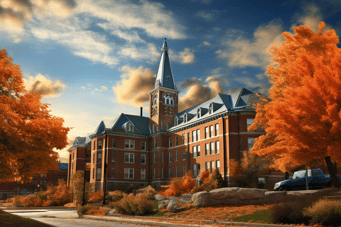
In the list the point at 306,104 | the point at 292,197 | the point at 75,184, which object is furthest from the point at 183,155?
the point at 306,104

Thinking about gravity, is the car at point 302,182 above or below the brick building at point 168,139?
below

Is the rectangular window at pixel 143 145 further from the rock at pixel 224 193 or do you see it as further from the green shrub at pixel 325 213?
the green shrub at pixel 325 213

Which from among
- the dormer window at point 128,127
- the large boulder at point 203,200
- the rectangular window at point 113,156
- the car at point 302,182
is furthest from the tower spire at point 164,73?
the large boulder at point 203,200

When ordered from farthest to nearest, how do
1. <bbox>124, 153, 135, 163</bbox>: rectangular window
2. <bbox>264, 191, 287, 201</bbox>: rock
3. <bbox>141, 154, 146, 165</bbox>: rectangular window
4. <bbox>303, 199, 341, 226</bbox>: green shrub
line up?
<bbox>141, 154, 146, 165</bbox>: rectangular window, <bbox>124, 153, 135, 163</bbox>: rectangular window, <bbox>264, 191, 287, 201</bbox>: rock, <bbox>303, 199, 341, 226</bbox>: green shrub

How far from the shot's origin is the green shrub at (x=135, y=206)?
22.6 m

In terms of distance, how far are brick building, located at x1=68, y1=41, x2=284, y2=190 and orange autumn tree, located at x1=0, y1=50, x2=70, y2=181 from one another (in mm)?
33240

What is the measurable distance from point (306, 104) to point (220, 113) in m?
34.6

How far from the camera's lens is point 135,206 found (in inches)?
915

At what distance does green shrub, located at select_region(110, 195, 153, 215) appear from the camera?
22641 millimetres

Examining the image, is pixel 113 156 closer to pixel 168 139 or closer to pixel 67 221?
pixel 168 139

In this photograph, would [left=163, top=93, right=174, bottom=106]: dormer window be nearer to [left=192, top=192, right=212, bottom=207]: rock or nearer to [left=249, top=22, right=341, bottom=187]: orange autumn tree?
[left=192, top=192, right=212, bottom=207]: rock

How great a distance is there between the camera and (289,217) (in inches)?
580

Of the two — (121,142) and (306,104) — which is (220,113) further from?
(306,104)

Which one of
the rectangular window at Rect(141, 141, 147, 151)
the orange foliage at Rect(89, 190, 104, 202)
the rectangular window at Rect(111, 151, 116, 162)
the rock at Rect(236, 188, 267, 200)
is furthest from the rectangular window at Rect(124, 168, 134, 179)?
the rock at Rect(236, 188, 267, 200)
